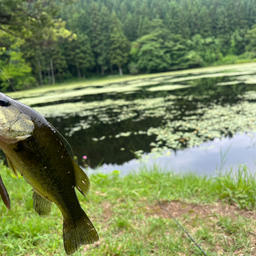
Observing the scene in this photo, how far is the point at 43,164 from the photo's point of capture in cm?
77

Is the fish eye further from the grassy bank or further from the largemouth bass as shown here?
the grassy bank

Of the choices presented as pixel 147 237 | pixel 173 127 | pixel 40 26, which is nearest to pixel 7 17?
pixel 40 26

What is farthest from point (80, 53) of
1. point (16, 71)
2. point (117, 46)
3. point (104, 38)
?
point (16, 71)

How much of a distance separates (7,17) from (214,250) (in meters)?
7.10

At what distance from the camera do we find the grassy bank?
1.94 meters

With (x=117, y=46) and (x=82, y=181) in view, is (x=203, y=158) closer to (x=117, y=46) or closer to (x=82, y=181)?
(x=82, y=181)

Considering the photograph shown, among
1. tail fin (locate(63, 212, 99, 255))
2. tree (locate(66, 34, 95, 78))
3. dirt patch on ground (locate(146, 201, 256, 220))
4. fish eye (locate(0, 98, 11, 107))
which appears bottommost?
dirt patch on ground (locate(146, 201, 256, 220))

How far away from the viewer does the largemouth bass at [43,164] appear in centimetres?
68

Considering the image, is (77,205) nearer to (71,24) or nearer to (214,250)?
(214,250)

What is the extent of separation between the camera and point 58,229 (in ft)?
7.42

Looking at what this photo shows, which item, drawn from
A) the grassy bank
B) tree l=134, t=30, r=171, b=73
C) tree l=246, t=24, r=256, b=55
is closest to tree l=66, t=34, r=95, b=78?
tree l=134, t=30, r=171, b=73

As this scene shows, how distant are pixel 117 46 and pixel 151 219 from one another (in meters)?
34.5

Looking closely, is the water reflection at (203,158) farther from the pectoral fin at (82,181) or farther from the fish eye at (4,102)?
the fish eye at (4,102)

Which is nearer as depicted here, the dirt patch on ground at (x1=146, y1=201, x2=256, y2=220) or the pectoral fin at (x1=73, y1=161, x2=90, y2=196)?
the pectoral fin at (x1=73, y1=161, x2=90, y2=196)
